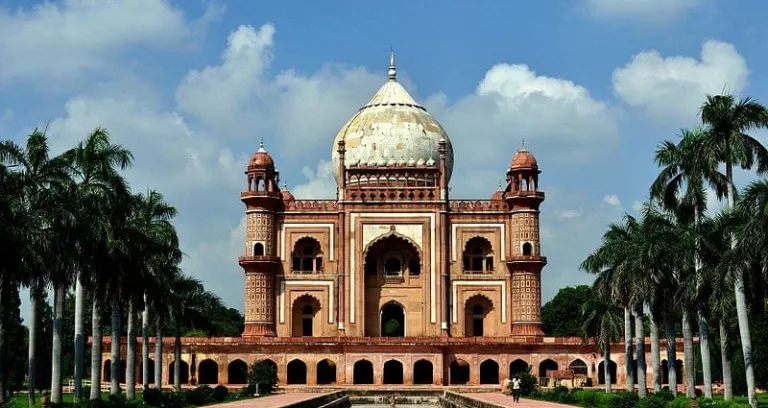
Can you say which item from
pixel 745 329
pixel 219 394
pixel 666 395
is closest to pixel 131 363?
pixel 219 394

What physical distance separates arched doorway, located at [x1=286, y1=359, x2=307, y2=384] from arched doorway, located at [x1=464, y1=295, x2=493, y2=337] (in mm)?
8308

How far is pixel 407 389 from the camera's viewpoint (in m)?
48.4

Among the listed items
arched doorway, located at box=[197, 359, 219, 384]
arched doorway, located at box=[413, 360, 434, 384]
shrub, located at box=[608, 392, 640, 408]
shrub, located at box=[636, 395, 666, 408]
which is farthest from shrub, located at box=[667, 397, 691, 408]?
arched doorway, located at box=[197, 359, 219, 384]

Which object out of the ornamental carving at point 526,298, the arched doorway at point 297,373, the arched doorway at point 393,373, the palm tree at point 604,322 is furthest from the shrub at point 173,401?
the ornamental carving at point 526,298

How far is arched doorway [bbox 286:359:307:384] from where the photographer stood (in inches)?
2153

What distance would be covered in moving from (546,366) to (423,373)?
5.90m

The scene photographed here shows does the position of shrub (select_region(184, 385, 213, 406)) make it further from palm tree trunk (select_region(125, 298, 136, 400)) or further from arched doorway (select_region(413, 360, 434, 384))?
arched doorway (select_region(413, 360, 434, 384))

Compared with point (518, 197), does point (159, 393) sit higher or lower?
lower

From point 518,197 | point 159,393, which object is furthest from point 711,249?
point 518,197

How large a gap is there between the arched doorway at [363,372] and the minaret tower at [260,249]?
454 centimetres

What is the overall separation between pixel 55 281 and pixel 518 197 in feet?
103

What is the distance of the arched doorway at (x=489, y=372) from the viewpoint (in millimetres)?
55219

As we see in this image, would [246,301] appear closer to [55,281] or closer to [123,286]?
[123,286]

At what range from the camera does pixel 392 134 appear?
60562mm
